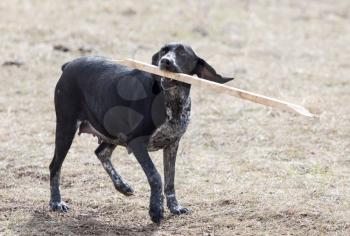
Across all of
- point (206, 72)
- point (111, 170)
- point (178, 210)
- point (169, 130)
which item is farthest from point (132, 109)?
point (178, 210)

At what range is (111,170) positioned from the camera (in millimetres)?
8117

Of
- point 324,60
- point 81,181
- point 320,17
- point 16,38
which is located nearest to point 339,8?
point 320,17

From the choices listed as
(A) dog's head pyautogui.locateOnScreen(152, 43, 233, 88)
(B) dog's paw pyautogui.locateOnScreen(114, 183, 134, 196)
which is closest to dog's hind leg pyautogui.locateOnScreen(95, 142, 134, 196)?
(B) dog's paw pyautogui.locateOnScreen(114, 183, 134, 196)

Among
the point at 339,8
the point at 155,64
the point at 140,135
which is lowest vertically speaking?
the point at 339,8

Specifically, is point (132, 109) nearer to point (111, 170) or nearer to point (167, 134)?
point (167, 134)

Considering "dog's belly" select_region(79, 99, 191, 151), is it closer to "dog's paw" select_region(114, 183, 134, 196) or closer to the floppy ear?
the floppy ear

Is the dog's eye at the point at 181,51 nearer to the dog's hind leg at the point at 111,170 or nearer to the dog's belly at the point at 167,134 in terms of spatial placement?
the dog's belly at the point at 167,134

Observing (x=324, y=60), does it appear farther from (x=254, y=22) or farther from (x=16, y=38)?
(x=16, y=38)

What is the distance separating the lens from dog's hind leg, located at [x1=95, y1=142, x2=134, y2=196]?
311 inches

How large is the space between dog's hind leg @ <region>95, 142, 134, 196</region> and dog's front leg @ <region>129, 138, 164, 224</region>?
0.55 meters

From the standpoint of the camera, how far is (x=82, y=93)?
7984 millimetres

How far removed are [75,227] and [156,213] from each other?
698 millimetres

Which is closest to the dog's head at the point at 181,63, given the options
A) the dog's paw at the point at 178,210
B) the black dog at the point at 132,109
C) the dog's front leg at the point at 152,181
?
the black dog at the point at 132,109

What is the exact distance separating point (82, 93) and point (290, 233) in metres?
2.28
